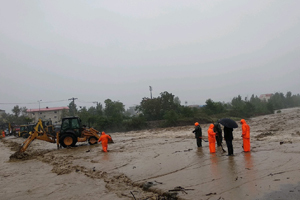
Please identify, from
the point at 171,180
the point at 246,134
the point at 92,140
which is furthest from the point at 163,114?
the point at 171,180

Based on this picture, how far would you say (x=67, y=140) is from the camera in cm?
1609

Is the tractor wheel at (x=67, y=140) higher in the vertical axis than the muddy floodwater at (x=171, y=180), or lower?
higher

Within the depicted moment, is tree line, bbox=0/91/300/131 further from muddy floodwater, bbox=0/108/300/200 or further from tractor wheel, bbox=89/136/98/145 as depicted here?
muddy floodwater, bbox=0/108/300/200

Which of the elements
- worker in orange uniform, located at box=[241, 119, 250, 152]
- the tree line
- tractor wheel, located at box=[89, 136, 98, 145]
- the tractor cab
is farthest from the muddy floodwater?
the tree line

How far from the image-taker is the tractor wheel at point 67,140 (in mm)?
15953

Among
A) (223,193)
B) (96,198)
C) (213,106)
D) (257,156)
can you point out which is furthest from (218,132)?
(213,106)

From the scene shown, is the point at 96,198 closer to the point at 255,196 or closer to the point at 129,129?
the point at 255,196

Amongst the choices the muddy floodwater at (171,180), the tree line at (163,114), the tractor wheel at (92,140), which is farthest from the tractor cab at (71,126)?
the tree line at (163,114)

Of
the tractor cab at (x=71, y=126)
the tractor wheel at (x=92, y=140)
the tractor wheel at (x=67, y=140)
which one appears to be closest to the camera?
the tractor wheel at (x=67, y=140)

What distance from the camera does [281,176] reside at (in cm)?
557

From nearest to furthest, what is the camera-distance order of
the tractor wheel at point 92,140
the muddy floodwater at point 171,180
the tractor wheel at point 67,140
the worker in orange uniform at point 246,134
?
the muddy floodwater at point 171,180 → the worker in orange uniform at point 246,134 → the tractor wheel at point 67,140 → the tractor wheel at point 92,140

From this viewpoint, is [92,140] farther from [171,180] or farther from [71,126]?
[171,180]

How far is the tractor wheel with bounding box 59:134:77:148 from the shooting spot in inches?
628

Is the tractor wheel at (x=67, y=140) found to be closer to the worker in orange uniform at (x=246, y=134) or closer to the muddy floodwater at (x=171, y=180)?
the muddy floodwater at (x=171, y=180)
